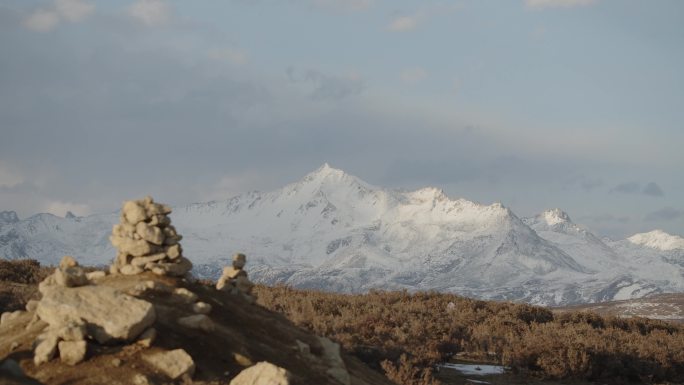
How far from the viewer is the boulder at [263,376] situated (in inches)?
480

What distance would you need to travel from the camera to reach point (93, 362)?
12.8 meters

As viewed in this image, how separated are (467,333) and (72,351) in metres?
20.7

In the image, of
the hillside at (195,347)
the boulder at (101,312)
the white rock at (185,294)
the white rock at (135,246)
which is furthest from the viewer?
the white rock at (135,246)

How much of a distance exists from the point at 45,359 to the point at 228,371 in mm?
3138

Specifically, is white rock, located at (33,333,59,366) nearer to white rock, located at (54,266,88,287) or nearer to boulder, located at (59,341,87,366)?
boulder, located at (59,341,87,366)

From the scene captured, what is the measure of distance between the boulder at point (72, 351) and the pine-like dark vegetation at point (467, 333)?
1022 centimetres

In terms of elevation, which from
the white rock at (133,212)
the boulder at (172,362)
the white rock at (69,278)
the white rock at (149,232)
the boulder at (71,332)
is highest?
the white rock at (133,212)

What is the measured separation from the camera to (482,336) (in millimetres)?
29953

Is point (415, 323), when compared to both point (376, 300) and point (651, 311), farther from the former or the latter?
point (651, 311)

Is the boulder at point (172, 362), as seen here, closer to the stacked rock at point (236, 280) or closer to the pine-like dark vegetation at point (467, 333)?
the stacked rock at point (236, 280)

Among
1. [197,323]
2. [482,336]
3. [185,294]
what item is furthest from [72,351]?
[482,336]

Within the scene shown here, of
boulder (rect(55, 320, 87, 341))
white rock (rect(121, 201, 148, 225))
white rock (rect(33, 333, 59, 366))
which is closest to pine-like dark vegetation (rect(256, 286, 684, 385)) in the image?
white rock (rect(121, 201, 148, 225))

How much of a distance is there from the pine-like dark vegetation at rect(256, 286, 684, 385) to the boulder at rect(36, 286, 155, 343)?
31.2ft

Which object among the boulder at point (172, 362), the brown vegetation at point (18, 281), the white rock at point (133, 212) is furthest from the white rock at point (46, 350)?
the brown vegetation at point (18, 281)
